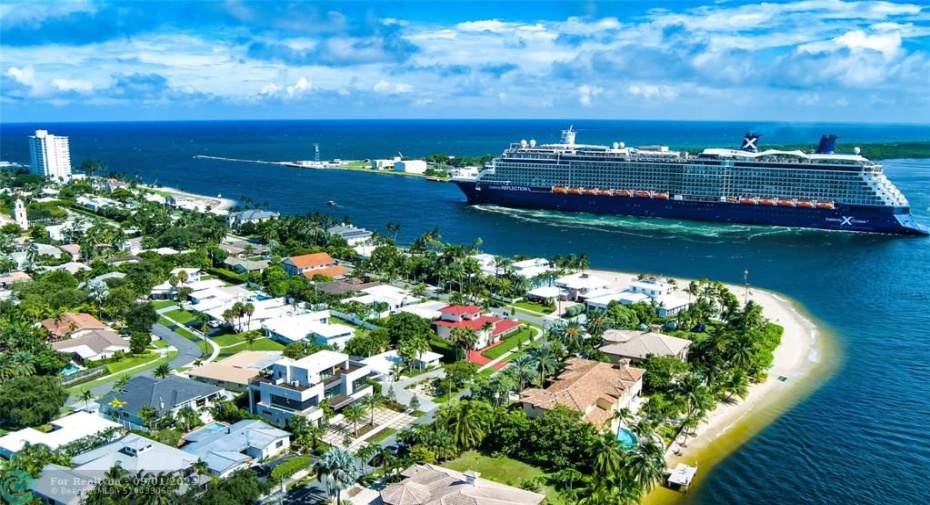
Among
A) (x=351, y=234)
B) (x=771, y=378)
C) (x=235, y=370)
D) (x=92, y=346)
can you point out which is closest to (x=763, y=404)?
(x=771, y=378)

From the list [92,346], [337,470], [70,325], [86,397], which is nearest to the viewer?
[337,470]

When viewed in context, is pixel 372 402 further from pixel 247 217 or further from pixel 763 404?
pixel 247 217

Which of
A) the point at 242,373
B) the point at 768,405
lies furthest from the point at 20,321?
the point at 768,405

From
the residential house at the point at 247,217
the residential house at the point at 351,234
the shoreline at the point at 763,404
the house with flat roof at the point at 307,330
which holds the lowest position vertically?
the shoreline at the point at 763,404

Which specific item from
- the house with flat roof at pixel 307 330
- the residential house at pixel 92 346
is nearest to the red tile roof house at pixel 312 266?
the house with flat roof at pixel 307 330

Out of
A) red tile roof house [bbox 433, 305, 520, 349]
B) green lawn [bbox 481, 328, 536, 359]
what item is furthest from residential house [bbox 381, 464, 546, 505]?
red tile roof house [bbox 433, 305, 520, 349]

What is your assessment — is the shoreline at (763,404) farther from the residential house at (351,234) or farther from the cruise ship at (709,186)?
the residential house at (351,234)
